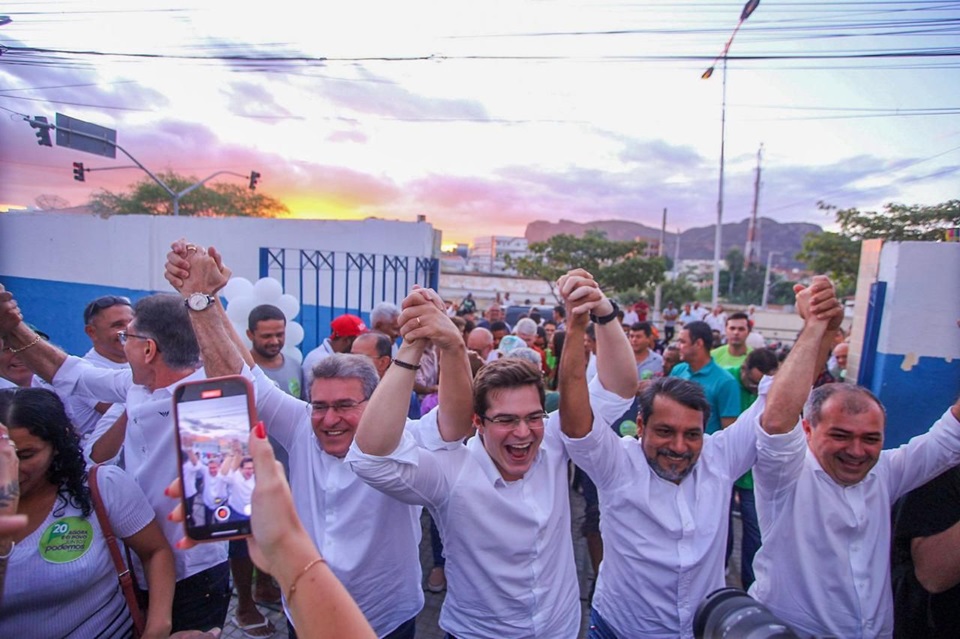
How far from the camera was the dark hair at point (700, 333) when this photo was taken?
160 inches

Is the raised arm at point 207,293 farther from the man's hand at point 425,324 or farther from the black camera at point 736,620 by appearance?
the black camera at point 736,620

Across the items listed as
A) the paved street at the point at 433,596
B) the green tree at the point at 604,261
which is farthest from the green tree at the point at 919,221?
the green tree at the point at 604,261

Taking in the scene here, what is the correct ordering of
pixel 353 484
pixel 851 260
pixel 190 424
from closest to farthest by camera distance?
pixel 190 424 → pixel 353 484 → pixel 851 260

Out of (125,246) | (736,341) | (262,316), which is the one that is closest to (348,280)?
(125,246)

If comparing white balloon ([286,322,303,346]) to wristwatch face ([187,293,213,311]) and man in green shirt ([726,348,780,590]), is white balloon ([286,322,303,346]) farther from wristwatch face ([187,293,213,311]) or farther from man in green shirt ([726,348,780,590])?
man in green shirt ([726,348,780,590])

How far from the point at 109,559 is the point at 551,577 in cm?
149

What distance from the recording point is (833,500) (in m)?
→ 1.86

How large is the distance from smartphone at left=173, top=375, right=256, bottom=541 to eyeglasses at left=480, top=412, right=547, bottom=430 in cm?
81

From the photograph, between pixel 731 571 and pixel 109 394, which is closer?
pixel 109 394

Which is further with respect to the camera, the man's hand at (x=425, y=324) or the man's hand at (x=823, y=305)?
the man's hand at (x=823, y=305)

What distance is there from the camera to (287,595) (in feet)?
3.03

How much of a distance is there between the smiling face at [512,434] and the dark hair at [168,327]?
131cm

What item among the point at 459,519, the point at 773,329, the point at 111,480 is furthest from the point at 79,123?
the point at 773,329

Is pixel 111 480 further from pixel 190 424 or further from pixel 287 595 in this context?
pixel 287 595
